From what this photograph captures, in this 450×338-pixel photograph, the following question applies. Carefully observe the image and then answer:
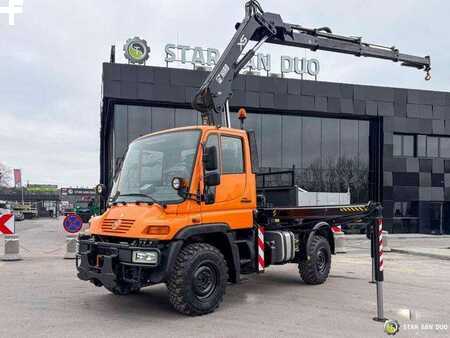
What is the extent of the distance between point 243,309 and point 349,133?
71.6 feet

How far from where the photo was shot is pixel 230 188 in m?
7.20

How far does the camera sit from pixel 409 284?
31.1ft

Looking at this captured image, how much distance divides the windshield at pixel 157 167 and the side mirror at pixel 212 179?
27 cm

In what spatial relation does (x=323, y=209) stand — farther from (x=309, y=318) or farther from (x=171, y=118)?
(x=171, y=118)

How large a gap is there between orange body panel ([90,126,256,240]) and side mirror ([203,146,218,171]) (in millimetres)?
142

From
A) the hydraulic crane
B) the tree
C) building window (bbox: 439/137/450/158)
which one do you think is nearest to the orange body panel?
the hydraulic crane

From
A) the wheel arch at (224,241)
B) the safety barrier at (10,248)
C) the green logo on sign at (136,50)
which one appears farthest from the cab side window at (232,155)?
the green logo on sign at (136,50)

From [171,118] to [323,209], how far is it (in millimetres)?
15877

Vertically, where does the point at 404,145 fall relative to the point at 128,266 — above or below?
above

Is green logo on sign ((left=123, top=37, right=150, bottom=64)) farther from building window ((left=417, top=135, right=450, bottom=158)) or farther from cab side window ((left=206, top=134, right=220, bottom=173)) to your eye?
building window ((left=417, top=135, right=450, bottom=158))

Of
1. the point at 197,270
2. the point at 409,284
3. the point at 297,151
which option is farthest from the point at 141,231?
the point at 297,151

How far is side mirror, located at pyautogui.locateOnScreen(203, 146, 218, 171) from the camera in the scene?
255 inches

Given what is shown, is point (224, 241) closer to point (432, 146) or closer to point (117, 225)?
point (117, 225)

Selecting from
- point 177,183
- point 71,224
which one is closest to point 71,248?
point 71,224
